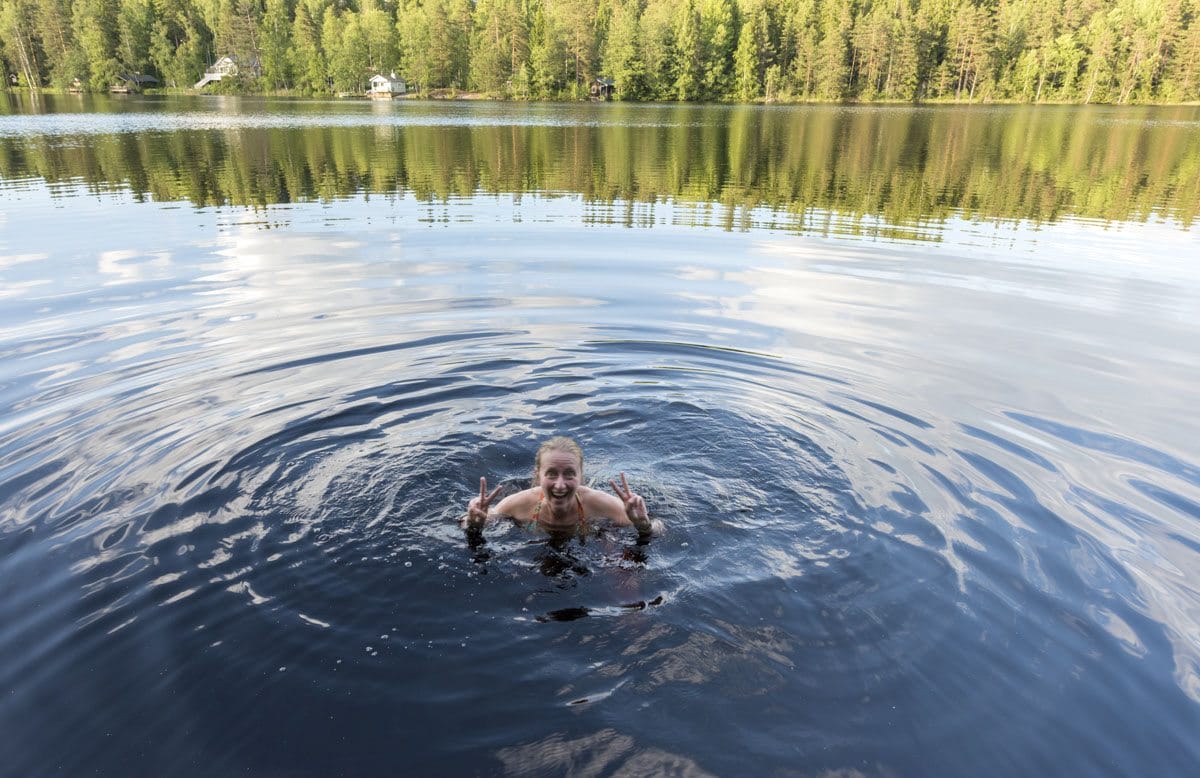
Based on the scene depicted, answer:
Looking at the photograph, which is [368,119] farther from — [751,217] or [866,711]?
[866,711]

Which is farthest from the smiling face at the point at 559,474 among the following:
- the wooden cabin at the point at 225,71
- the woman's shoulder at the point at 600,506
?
the wooden cabin at the point at 225,71

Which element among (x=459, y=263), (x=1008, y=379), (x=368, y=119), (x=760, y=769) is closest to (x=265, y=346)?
(x=459, y=263)

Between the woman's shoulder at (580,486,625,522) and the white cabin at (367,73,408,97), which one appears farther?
the white cabin at (367,73,408,97)

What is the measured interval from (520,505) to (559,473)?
92 centimetres

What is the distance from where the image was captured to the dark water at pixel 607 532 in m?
4.40

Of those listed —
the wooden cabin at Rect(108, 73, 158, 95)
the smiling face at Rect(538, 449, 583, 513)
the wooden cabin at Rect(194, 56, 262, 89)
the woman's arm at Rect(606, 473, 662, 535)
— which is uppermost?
the wooden cabin at Rect(194, 56, 262, 89)

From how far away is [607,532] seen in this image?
6629mm

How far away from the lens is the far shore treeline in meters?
96.8

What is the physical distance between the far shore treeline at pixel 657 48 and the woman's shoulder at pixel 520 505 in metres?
113

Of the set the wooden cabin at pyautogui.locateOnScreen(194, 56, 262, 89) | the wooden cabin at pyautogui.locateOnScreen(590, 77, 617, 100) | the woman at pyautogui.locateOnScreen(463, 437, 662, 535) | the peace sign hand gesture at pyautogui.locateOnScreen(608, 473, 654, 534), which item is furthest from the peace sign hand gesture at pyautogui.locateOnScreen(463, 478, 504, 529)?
the wooden cabin at pyautogui.locateOnScreen(194, 56, 262, 89)

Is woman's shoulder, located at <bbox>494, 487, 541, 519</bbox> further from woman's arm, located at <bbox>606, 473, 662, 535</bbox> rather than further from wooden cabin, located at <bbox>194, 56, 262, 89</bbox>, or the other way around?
wooden cabin, located at <bbox>194, 56, 262, 89</bbox>

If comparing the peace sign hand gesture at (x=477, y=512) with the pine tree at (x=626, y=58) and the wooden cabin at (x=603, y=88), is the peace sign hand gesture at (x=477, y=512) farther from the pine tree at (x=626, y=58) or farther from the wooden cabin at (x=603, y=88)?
the wooden cabin at (x=603, y=88)

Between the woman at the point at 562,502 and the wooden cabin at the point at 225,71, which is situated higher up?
the wooden cabin at the point at 225,71

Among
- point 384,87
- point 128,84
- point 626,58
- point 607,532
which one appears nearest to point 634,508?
point 607,532
